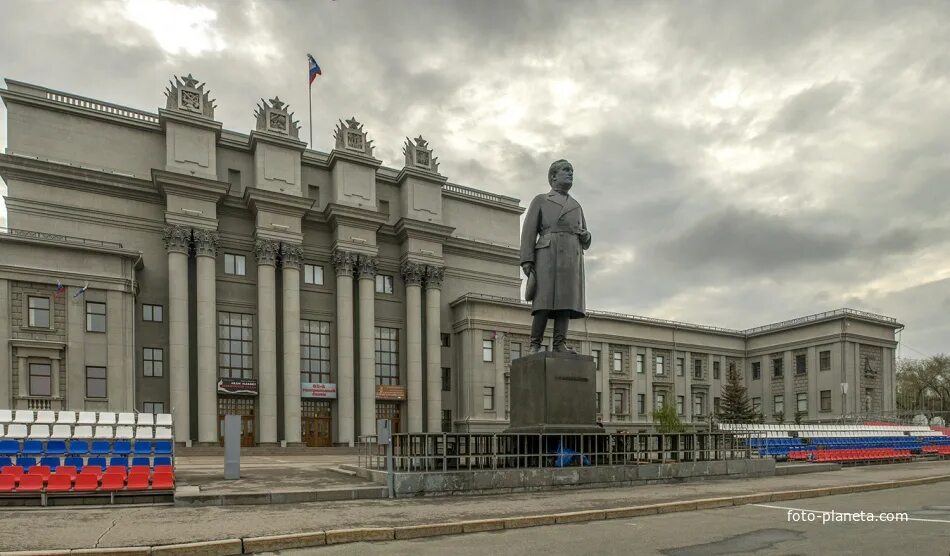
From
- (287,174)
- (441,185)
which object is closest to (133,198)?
(287,174)

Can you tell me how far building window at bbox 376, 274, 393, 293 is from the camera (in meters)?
52.3

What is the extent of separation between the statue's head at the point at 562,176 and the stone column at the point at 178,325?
31.2 metres

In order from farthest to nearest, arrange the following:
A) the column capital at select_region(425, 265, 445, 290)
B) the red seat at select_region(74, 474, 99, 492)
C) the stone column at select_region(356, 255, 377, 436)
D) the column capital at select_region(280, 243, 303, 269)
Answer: the column capital at select_region(425, 265, 445, 290), the stone column at select_region(356, 255, 377, 436), the column capital at select_region(280, 243, 303, 269), the red seat at select_region(74, 474, 99, 492)

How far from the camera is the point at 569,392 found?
16875mm

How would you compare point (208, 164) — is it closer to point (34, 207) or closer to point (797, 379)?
point (34, 207)

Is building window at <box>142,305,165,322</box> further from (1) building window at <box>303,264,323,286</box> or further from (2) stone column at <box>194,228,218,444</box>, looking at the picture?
(1) building window at <box>303,264,323,286</box>

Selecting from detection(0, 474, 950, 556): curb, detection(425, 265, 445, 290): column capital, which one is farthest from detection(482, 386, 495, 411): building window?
detection(0, 474, 950, 556): curb

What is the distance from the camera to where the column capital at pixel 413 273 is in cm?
5169

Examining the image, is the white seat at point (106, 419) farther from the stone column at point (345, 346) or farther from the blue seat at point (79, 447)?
the stone column at point (345, 346)

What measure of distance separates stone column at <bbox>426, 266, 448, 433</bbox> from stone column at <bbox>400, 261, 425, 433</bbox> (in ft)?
2.34

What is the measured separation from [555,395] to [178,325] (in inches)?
1265

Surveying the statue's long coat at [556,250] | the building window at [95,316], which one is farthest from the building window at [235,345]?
the statue's long coat at [556,250]

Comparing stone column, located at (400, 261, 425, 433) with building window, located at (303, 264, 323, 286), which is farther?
stone column, located at (400, 261, 425, 433)

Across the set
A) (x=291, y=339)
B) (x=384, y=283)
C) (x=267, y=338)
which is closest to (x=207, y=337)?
(x=267, y=338)
